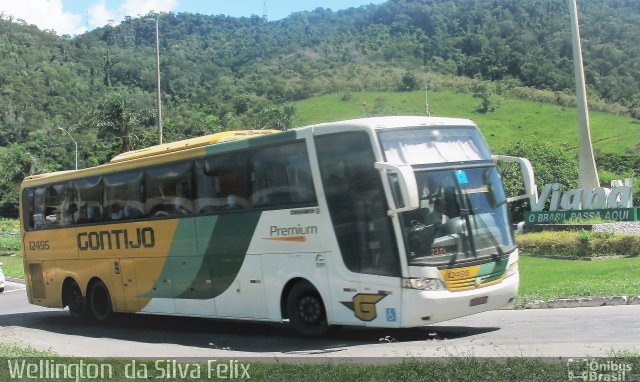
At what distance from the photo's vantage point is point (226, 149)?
1264cm

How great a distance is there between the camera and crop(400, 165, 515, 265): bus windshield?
9.98m

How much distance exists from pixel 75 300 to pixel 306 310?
7.76 metres

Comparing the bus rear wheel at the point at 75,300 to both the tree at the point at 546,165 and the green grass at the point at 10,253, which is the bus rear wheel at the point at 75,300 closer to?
the green grass at the point at 10,253

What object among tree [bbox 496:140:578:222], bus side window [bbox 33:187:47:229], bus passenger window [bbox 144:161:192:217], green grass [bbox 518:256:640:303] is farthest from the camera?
tree [bbox 496:140:578:222]

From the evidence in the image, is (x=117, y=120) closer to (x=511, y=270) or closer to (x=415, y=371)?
(x=511, y=270)

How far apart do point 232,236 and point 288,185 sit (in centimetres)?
165

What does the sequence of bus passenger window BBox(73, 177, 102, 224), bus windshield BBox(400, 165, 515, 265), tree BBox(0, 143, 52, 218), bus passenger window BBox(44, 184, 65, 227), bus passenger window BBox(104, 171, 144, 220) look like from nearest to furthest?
bus windshield BBox(400, 165, 515, 265), bus passenger window BBox(104, 171, 144, 220), bus passenger window BBox(73, 177, 102, 224), bus passenger window BBox(44, 184, 65, 227), tree BBox(0, 143, 52, 218)

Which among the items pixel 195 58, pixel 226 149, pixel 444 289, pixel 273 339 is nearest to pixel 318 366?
pixel 444 289

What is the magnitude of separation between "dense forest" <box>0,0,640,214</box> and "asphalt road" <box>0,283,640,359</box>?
58.5 m

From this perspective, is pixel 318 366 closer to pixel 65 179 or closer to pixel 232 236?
pixel 232 236

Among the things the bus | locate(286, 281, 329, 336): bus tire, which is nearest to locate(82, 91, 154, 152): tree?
the bus

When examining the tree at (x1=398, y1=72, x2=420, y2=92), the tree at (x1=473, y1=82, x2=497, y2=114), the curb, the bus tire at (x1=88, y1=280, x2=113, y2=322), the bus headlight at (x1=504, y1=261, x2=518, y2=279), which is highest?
the tree at (x1=398, y1=72, x2=420, y2=92)

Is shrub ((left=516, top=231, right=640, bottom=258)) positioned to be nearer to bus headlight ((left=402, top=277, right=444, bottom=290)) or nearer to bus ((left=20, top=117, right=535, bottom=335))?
bus ((left=20, top=117, right=535, bottom=335))

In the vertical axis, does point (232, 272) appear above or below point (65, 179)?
below
